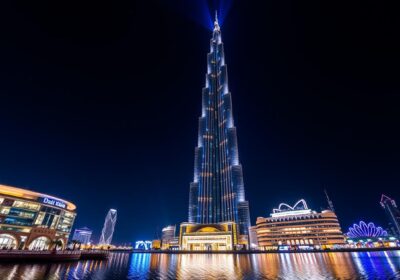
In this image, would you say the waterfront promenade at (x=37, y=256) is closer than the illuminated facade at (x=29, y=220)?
Yes

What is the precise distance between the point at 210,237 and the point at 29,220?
11309 centimetres

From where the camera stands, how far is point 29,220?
243 ft

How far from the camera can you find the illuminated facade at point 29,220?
67938 millimetres

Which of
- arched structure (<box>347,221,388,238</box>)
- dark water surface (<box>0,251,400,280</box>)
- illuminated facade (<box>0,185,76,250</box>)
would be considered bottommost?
dark water surface (<box>0,251,400,280</box>)

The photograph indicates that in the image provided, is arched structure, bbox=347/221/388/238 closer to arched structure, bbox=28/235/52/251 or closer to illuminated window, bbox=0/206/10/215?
arched structure, bbox=28/235/52/251

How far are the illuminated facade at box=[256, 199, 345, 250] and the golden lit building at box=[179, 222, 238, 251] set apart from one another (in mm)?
25062

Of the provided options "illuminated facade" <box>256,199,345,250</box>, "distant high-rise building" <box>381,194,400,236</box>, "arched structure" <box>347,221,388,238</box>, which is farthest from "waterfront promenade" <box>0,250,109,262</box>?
"distant high-rise building" <box>381,194,400,236</box>

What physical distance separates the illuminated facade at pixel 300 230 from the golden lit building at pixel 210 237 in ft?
82.2

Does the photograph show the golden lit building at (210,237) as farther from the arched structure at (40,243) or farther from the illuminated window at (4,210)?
the illuminated window at (4,210)

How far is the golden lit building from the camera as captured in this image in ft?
482

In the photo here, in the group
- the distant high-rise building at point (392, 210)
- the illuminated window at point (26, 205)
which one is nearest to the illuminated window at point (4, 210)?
the illuminated window at point (26, 205)

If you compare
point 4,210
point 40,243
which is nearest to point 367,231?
point 40,243

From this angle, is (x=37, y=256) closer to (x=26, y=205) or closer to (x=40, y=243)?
(x=40, y=243)

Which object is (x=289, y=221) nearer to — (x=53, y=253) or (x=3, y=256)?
(x=53, y=253)
